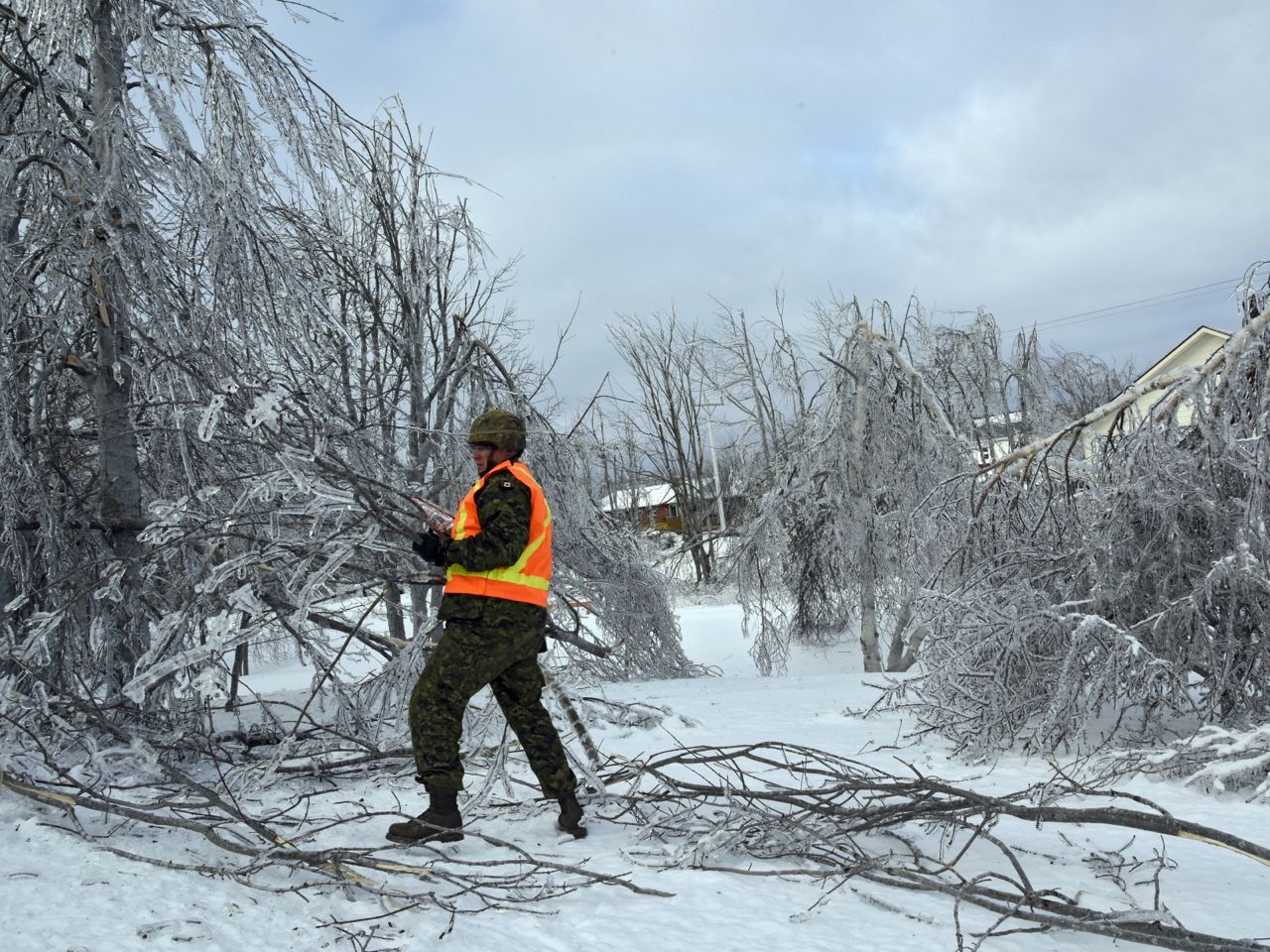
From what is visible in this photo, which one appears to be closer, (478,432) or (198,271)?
(478,432)

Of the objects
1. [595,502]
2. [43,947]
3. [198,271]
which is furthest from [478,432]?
[595,502]

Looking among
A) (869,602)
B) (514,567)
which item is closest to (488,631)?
(514,567)

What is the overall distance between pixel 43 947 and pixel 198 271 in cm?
339

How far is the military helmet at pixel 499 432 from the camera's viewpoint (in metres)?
3.31

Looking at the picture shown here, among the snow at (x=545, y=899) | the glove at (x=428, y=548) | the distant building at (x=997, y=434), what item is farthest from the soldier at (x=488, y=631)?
the distant building at (x=997, y=434)

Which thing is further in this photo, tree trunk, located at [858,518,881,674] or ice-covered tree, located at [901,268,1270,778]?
tree trunk, located at [858,518,881,674]

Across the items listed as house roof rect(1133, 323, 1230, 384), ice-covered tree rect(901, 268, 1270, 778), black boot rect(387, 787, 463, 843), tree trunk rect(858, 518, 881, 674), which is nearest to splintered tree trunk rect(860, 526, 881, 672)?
tree trunk rect(858, 518, 881, 674)

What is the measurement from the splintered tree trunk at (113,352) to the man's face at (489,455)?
7.05 feet

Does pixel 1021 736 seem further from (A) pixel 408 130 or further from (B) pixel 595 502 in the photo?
(A) pixel 408 130

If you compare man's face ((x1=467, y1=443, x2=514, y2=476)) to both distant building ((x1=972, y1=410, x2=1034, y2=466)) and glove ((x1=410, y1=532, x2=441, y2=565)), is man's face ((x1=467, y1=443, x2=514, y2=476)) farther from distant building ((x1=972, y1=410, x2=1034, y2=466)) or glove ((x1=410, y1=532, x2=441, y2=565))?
distant building ((x1=972, y1=410, x2=1034, y2=466))

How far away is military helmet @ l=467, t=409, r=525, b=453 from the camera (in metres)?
3.31

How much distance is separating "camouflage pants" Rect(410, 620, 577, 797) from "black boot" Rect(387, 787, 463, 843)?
0.13ft

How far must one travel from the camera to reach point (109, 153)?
445cm

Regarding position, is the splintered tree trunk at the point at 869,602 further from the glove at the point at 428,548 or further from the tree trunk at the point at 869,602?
the glove at the point at 428,548
